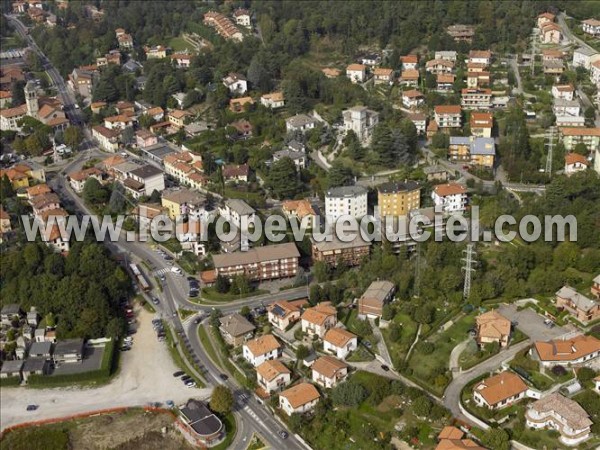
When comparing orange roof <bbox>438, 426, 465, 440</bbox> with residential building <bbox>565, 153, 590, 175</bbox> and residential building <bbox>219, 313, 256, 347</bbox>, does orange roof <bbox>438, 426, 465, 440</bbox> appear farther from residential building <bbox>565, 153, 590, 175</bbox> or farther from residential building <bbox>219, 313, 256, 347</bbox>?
residential building <bbox>565, 153, 590, 175</bbox>

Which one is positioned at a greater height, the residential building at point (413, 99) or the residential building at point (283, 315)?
the residential building at point (413, 99)

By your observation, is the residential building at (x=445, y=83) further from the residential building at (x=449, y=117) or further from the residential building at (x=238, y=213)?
the residential building at (x=238, y=213)

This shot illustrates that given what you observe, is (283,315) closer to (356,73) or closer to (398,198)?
(398,198)

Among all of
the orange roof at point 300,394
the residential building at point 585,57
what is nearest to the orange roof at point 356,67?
the residential building at point 585,57

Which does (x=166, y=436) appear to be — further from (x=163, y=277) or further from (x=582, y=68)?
(x=582, y=68)

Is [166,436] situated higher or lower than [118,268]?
Answer: lower

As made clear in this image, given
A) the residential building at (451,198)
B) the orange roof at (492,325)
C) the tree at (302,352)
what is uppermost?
the residential building at (451,198)

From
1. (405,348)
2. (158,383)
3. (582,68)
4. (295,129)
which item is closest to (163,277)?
(158,383)
